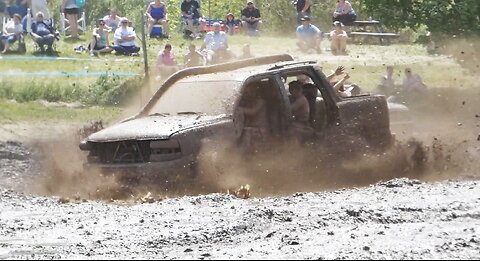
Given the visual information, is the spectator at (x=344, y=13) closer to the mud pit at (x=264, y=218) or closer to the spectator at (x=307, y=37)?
the spectator at (x=307, y=37)

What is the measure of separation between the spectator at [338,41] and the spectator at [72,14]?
637 cm

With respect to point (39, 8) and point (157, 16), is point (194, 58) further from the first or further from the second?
point (39, 8)

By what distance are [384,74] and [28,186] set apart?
1094 cm

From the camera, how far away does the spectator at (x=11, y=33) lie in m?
23.5

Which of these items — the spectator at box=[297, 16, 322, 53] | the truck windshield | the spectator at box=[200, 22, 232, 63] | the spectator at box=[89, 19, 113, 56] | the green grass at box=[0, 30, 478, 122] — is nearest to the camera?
the truck windshield

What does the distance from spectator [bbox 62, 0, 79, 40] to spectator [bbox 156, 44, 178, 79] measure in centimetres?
618

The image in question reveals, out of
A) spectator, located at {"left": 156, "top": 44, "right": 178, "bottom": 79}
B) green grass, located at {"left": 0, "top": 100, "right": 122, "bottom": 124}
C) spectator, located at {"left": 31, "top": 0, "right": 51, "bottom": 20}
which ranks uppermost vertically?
spectator, located at {"left": 31, "top": 0, "right": 51, "bottom": 20}

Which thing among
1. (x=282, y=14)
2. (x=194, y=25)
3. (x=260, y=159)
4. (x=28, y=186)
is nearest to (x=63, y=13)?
(x=194, y=25)

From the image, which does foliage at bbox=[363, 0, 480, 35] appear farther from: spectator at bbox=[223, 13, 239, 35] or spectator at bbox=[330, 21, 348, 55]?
spectator at bbox=[223, 13, 239, 35]

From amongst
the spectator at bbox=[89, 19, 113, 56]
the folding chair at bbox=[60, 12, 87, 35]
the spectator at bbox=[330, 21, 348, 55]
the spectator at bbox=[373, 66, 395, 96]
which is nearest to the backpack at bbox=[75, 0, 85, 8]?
the folding chair at bbox=[60, 12, 87, 35]

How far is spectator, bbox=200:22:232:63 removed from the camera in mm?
21203

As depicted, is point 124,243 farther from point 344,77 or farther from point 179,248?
point 344,77

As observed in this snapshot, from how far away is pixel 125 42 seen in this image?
938 inches

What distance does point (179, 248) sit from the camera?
7930 millimetres
